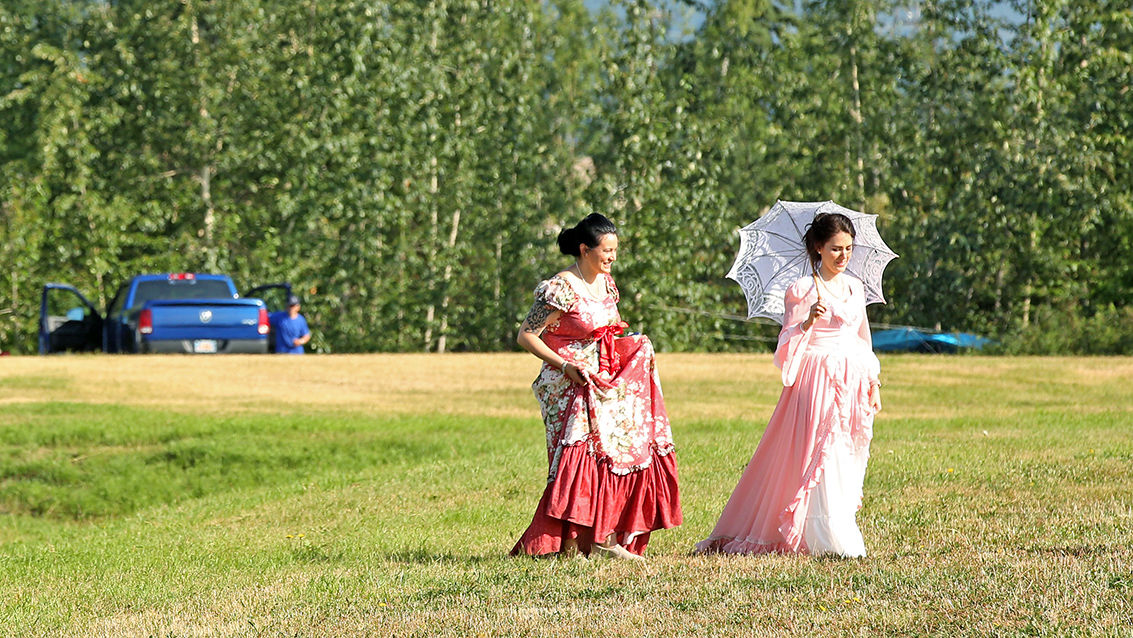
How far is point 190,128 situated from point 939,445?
24.7 metres

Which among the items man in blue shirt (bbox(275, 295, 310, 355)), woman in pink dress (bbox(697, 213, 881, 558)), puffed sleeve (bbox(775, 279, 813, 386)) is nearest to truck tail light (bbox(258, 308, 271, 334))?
man in blue shirt (bbox(275, 295, 310, 355))

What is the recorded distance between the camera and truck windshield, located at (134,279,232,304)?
83.6 feet

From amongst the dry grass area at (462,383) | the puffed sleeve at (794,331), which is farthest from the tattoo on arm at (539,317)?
the dry grass area at (462,383)

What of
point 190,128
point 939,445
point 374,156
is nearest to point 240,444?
point 939,445

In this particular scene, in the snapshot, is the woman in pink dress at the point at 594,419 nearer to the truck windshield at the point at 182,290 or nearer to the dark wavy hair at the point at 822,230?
the dark wavy hair at the point at 822,230

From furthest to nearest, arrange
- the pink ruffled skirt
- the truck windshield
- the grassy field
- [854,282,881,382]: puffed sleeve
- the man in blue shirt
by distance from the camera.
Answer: the truck windshield → the man in blue shirt → [854,282,881,382]: puffed sleeve → the pink ruffled skirt → the grassy field

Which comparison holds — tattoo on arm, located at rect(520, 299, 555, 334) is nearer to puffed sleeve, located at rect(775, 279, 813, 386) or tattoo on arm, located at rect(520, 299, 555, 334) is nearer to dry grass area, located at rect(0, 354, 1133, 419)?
puffed sleeve, located at rect(775, 279, 813, 386)

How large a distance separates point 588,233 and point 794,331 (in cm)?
117

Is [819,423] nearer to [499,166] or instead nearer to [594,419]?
[594,419]

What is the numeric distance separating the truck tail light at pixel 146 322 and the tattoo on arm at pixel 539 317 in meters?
18.0

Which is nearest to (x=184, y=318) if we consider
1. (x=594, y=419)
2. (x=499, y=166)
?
(x=499, y=166)

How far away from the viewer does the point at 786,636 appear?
555 centimetres

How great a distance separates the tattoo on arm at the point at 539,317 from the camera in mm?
7445

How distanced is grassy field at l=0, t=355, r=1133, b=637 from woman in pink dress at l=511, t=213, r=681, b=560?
228mm
